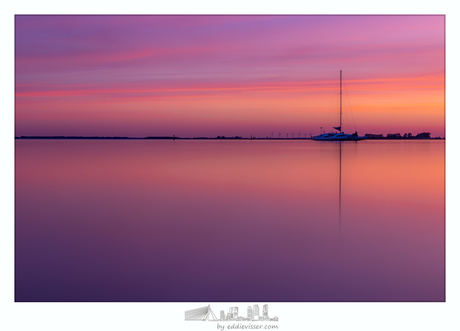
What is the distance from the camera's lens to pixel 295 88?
8984 millimetres

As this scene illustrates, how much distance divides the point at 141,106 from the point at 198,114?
1189 mm

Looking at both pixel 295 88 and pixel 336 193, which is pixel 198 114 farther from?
pixel 336 193
